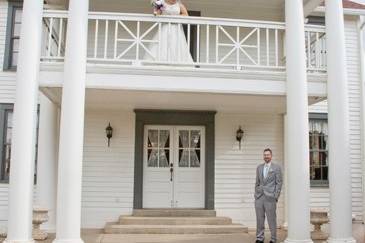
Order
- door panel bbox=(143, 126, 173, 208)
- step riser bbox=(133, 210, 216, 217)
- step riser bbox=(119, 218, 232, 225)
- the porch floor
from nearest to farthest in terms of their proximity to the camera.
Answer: the porch floor → step riser bbox=(119, 218, 232, 225) → step riser bbox=(133, 210, 216, 217) → door panel bbox=(143, 126, 173, 208)

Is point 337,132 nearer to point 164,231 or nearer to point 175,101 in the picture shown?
point 175,101

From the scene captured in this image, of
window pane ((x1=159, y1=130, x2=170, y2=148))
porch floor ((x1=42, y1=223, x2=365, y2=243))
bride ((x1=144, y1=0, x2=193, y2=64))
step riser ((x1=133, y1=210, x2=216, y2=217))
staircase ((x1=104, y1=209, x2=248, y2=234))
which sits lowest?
porch floor ((x1=42, y1=223, x2=365, y2=243))

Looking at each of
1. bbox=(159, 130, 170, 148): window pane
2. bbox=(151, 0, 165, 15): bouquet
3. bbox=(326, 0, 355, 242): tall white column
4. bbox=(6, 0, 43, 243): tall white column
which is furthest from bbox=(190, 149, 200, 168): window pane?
bbox=(6, 0, 43, 243): tall white column

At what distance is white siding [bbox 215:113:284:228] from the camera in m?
10.9

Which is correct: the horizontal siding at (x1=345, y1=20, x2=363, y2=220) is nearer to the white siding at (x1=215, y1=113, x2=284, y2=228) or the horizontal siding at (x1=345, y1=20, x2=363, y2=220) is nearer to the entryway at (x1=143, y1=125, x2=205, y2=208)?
the white siding at (x1=215, y1=113, x2=284, y2=228)

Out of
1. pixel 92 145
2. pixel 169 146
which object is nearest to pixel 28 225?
pixel 92 145

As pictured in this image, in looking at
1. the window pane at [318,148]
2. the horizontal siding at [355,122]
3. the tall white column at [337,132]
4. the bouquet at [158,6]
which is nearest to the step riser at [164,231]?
the tall white column at [337,132]

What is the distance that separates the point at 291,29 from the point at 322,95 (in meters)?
1.39

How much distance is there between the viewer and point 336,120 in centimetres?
814

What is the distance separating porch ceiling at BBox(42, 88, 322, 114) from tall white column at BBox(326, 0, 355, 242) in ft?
3.34

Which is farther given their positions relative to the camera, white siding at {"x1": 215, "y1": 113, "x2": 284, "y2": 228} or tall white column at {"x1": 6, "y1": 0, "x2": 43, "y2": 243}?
white siding at {"x1": 215, "y1": 113, "x2": 284, "y2": 228}

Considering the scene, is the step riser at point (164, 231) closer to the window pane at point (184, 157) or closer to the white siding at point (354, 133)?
the window pane at point (184, 157)

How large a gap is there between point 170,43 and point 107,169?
3.90 meters

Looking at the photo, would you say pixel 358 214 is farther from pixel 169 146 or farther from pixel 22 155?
pixel 22 155
